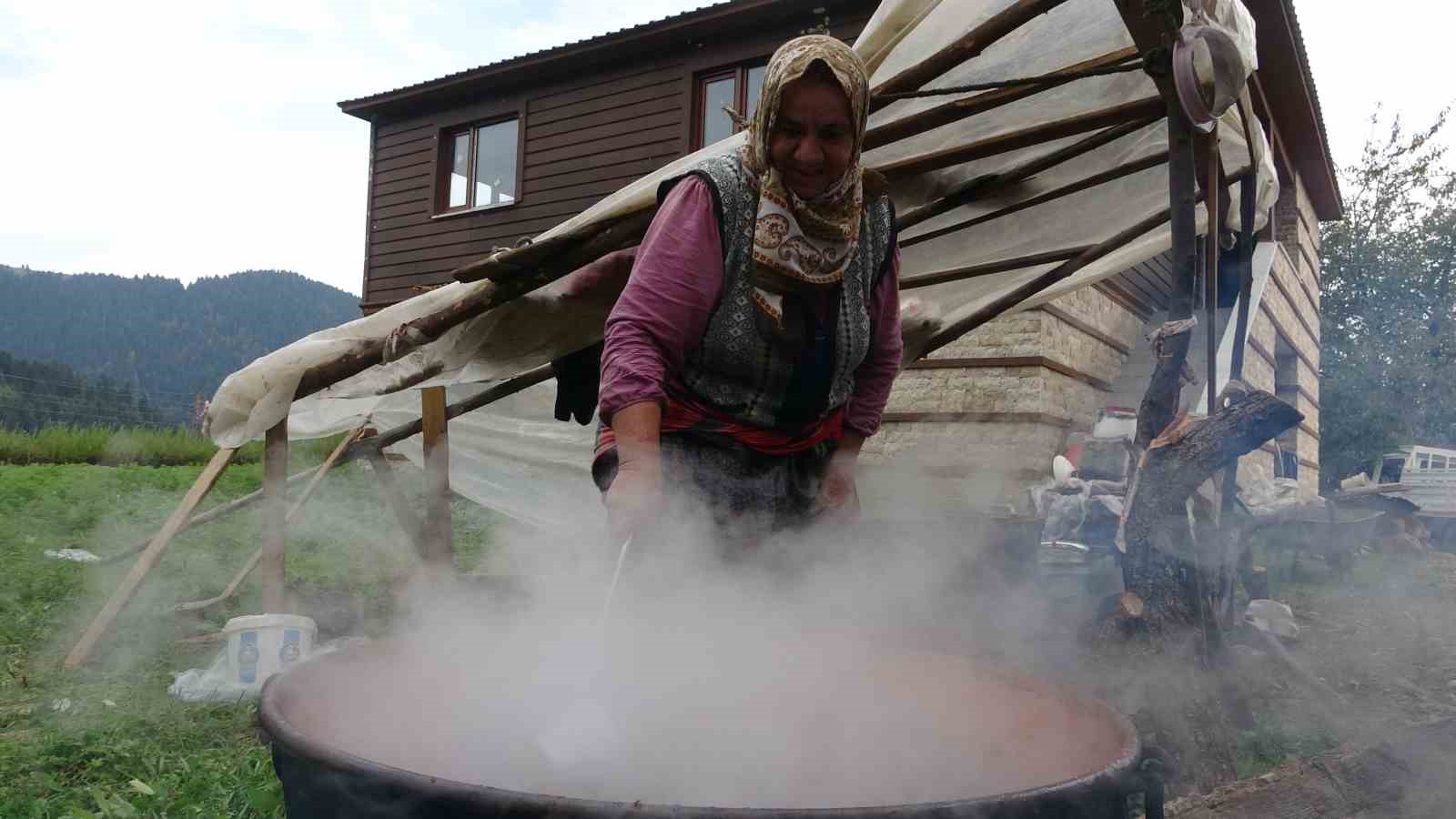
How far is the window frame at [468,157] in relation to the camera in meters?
10.5

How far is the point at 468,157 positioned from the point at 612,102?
249 cm

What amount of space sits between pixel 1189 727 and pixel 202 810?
247cm

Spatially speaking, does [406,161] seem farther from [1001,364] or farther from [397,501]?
[397,501]

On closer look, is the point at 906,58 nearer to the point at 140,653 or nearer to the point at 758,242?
the point at 758,242

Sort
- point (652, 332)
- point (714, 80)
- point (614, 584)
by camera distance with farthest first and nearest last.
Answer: point (714, 80)
point (652, 332)
point (614, 584)

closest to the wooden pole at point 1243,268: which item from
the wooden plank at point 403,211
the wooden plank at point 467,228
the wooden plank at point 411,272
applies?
the wooden plank at point 467,228

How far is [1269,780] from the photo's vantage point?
6.40 feet

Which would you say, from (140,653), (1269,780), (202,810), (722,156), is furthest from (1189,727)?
(140,653)

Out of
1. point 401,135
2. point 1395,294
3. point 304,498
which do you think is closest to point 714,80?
point 401,135

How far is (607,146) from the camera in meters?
9.82

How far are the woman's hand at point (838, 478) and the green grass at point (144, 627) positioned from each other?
1462 millimetres

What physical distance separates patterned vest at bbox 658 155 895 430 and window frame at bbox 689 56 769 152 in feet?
24.1

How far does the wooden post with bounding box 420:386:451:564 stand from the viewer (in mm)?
3213

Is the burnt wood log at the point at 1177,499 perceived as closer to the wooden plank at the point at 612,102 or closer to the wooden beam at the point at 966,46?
the wooden beam at the point at 966,46
